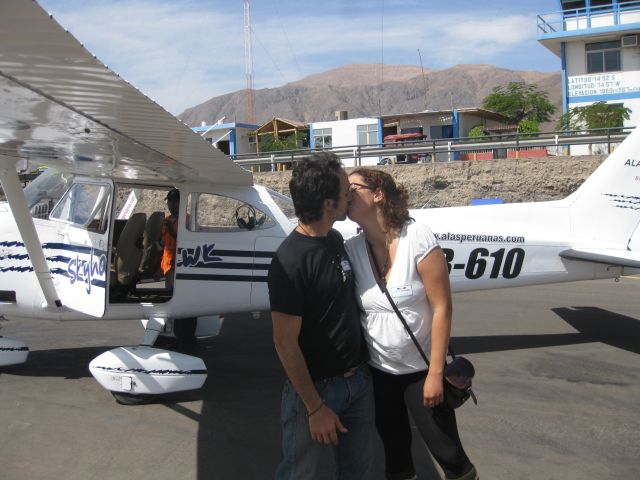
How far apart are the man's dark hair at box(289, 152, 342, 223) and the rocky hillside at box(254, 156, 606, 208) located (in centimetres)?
1321

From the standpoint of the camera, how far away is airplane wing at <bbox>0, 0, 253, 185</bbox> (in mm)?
2316

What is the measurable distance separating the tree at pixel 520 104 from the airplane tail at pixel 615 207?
1435 inches

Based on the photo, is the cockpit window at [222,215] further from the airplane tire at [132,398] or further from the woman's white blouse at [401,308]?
the woman's white blouse at [401,308]

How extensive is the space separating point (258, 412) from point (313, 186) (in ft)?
9.15

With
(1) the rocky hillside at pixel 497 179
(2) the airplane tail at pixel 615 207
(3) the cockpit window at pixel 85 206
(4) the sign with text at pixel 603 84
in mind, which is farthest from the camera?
(4) the sign with text at pixel 603 84

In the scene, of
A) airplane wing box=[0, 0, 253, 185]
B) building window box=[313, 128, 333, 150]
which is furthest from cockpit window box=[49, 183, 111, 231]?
building window box=[313, 128, 333, 150]

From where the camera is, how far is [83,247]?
17.6 feet

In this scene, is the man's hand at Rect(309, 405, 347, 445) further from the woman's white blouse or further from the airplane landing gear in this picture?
the airplane landing gear

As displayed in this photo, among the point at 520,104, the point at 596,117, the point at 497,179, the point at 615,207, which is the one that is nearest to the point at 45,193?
the point at 615,207

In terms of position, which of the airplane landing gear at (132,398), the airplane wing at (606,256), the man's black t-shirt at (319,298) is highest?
the man's black t-shirt at (319,298)

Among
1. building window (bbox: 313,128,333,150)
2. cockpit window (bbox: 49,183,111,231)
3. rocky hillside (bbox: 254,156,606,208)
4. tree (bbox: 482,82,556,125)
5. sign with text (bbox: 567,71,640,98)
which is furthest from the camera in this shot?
building window (bbox: 313,128,333,150)

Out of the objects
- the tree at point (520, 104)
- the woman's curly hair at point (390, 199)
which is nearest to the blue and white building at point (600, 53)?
the tree at point (520, 104)

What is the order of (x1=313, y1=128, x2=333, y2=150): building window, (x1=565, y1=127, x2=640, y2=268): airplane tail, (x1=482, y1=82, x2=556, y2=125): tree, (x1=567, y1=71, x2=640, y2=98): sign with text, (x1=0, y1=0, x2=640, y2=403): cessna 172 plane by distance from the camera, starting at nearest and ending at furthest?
(x1=0, y1=0, x2=640, y2=403): cessna 172 plane → (x1=565, y1=127, x2=640, y2=268): airplane tail → (x1=567, y1=71, x2=640, y2=98): sign with text → (x1=482, y1=82, x2=556, y2=125): tree → (x1=313, y1=128, x2=333, y2=150): building window

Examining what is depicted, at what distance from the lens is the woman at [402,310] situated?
2.58 m
